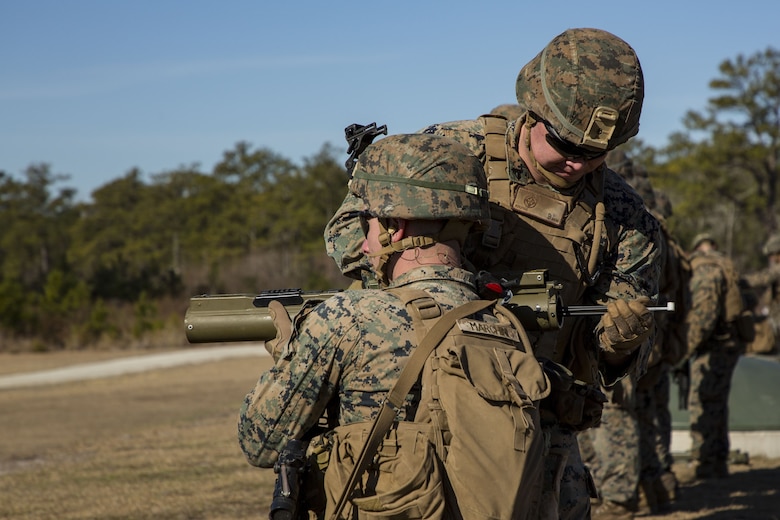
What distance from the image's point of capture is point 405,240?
3.35 m

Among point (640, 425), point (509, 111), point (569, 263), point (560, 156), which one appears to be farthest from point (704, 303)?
point (560, 156)

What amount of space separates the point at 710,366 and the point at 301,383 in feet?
24.4

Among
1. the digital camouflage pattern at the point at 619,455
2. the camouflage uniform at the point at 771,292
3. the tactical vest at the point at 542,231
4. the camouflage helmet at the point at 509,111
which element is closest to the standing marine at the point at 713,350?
the camouflage uniform at the point at 771,292

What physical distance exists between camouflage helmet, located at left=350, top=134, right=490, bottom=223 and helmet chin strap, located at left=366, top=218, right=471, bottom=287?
1.3 inches

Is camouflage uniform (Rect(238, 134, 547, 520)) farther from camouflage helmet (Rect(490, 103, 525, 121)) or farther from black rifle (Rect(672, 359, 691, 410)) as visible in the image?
black rifle (Rect(672, 359, 691, 410))

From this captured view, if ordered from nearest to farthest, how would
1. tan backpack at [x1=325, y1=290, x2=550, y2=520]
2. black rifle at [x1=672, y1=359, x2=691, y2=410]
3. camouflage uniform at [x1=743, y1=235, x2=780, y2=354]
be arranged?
tan backpack at [x1=325, y1=290, x2=550, y2=520] → black rifle at [x1=672, y1=359, x2=691, y2=410] → camouflage uniform at [x1=743, y1=235, x2=780, y2=354]

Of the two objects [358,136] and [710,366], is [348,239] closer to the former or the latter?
[358,136]

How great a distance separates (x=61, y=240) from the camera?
51.2 meters

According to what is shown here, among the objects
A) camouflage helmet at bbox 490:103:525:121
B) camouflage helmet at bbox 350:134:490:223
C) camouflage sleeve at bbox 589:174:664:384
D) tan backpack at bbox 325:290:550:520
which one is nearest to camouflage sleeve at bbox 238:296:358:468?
tan backpack at bbox 325:290:550:520

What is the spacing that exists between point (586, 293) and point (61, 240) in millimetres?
49493

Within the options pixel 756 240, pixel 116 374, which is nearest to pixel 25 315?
pixel 116 374

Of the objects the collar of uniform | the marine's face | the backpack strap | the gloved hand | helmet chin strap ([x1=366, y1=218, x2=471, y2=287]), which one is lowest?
the backpack strap

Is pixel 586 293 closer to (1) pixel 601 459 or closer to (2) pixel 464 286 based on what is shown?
(2) pixel 464 286

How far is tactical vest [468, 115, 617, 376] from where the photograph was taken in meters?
4.12
